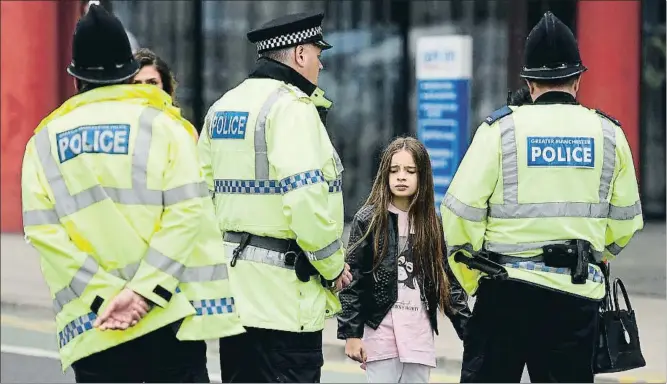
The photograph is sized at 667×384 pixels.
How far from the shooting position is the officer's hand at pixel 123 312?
3.93m

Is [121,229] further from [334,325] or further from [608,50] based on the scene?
[608,50]

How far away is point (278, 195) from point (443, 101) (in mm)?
6973

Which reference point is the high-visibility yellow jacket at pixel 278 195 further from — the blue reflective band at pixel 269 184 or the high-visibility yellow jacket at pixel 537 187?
the high-visibility yellow jacket at pixel 537 187

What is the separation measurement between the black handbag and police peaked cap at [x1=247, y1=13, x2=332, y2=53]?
1.53 meters

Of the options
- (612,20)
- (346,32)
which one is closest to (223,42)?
(346,32)

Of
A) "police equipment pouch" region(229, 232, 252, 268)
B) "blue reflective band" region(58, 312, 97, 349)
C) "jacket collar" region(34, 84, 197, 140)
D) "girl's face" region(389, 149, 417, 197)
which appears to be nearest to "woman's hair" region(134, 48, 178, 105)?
"girl's face" region(389, 149, 417, 197)

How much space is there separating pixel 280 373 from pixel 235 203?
2.26 ft

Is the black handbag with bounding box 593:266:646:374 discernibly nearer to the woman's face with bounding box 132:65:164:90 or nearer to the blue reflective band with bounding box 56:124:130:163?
the blue reflective band with bounding box 56:124:130:163

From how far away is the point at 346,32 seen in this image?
16328 mm

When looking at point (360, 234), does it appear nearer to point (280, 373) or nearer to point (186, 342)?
point (280, 373)

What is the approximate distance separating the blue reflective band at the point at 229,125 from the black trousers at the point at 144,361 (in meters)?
1.19

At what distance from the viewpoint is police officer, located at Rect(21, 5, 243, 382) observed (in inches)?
157

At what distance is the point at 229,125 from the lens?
5086 mm

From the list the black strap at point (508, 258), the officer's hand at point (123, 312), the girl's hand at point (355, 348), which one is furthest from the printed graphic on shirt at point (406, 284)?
the officer's hand at point (123, 312)
